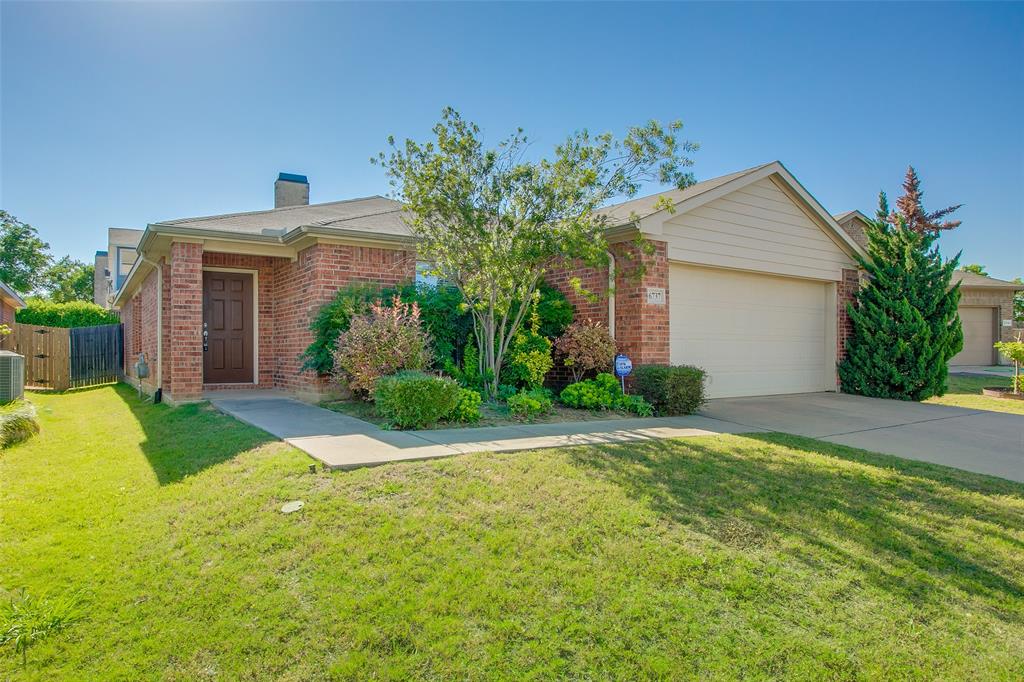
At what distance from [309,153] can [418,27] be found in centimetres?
303

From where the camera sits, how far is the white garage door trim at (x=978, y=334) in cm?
2206

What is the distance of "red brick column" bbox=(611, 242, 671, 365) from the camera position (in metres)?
8.77

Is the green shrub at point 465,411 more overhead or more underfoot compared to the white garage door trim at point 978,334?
more underfoot

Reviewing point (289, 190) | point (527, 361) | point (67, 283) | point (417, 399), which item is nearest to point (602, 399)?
point (527, 361)

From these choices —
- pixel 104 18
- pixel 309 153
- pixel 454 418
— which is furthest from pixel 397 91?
pixel 454 418

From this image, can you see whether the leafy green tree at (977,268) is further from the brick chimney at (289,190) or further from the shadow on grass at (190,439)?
the shadow on grass at (190,439)

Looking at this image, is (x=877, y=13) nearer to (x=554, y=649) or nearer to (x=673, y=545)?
(x=673, y=545)

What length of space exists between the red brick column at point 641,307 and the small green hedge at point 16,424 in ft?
24.4

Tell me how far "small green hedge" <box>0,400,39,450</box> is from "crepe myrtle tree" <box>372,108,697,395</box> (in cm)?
482

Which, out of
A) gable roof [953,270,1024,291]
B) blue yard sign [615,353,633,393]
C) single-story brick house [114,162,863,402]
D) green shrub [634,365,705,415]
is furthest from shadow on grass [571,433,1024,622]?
gable roof [953,270,1024,291]

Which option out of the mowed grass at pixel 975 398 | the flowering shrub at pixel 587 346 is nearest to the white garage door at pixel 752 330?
the flowering shrub at pixel 587 346

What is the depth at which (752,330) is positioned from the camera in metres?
10.6

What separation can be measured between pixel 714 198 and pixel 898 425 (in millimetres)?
4272

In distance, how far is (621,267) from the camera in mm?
9000
